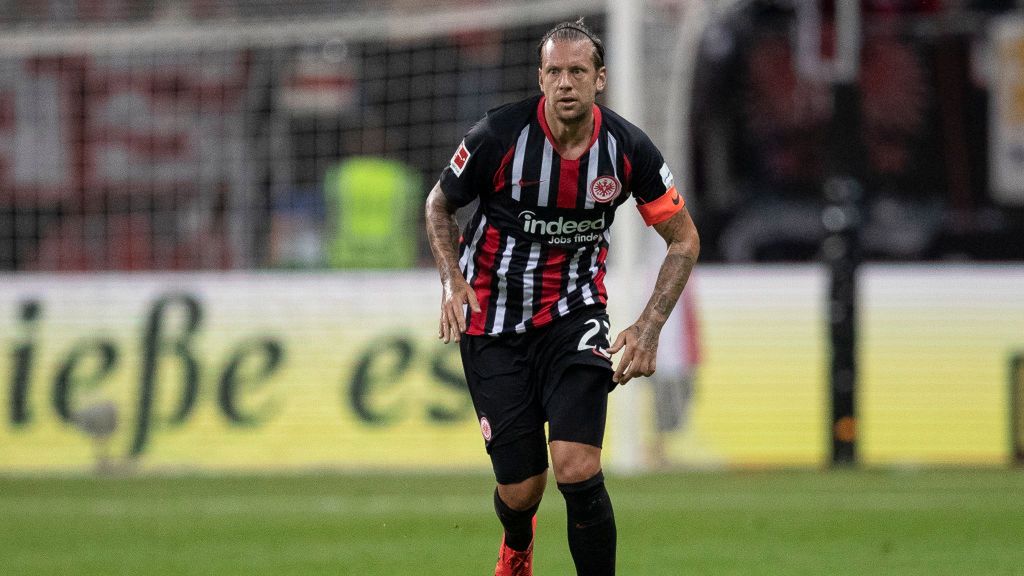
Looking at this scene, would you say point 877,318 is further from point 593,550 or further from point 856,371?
point 593,550

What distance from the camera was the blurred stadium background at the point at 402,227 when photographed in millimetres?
13078

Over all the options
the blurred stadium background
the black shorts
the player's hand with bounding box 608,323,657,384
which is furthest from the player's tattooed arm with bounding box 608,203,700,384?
the blurred stadium background

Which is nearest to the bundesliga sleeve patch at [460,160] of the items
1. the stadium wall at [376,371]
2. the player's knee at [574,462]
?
the player's knee at [574,462]

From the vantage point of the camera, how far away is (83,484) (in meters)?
12.4

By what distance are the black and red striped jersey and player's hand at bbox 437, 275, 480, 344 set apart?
0.61ft

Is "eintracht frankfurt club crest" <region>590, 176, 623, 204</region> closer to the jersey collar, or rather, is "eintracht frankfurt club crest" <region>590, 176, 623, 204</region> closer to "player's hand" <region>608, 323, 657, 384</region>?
the jersey collar

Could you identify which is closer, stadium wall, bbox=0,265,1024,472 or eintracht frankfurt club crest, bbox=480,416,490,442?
eintracht frankfurt club crest, bbox=480,416,490,442

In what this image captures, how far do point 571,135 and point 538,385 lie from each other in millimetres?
889

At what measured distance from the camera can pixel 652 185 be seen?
611cm

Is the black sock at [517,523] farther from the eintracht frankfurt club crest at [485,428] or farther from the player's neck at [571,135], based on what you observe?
the player's neck at [571,135]

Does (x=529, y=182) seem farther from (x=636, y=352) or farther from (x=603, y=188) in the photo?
(x=636, y=352)

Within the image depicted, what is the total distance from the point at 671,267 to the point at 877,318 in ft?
24.1

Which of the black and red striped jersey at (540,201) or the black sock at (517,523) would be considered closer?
the black and red striped jersey at (540,201)

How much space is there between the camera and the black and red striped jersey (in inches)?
238
